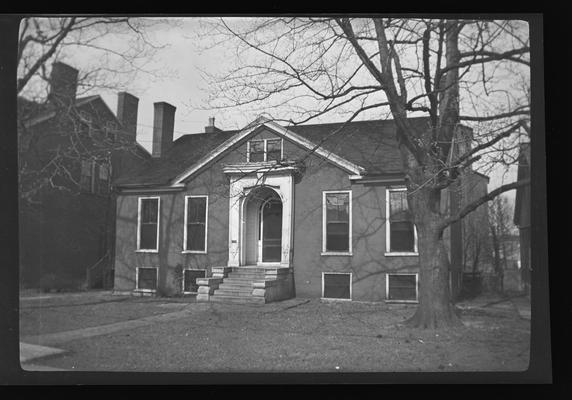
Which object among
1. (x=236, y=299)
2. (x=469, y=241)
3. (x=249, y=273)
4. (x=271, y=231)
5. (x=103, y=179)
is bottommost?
(x=236, y=299)

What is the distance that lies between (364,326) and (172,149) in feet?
11.4

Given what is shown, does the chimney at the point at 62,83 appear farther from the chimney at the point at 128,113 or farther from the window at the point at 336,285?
the window at the point at 336,285

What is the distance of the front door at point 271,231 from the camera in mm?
6328

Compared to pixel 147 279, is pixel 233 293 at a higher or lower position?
lower

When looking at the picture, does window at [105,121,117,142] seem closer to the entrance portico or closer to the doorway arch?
the entrance portico

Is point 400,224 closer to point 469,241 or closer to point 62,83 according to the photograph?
point 469,241

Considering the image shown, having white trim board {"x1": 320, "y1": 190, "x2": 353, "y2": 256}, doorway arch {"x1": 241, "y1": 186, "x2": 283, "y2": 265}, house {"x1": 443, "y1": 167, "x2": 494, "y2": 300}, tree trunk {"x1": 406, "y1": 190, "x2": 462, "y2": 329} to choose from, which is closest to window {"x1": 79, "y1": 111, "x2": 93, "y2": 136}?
doorway arch {"x1": 241, "y1": 186, "x2": 283, "y2": 265}

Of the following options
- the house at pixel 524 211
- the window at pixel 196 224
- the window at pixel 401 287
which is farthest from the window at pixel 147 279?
the house at pixel 524 211

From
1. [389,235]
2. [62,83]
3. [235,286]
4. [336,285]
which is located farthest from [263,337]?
[62,83]

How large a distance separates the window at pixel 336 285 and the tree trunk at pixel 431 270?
2.88 feet

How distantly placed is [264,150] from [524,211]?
3485 mm

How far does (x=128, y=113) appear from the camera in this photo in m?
6.50

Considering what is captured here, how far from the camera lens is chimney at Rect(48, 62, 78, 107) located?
248 inches
